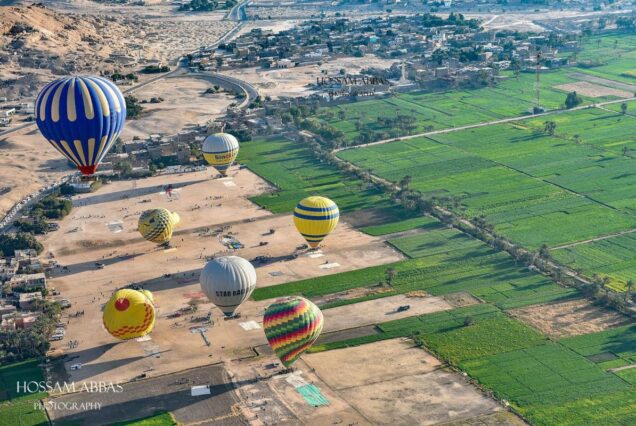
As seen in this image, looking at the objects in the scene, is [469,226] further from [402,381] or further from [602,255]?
[402,381]

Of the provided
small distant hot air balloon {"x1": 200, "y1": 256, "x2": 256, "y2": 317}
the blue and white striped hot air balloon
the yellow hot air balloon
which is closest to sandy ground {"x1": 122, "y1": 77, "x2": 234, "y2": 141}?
the blue and white striped hot air balloon

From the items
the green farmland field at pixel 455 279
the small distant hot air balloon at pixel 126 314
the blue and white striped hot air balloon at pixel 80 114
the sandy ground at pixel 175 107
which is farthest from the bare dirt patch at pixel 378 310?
the sandy ground at pixel 175 107

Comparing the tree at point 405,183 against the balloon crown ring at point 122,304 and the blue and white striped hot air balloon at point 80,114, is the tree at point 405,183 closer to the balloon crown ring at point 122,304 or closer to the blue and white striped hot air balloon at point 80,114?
the blue and white striped hot air balloon at point 80,114

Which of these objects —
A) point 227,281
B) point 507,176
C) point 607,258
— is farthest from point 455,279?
point 507,176

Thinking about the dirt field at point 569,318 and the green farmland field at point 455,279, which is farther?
the green farmland field at point 455,279

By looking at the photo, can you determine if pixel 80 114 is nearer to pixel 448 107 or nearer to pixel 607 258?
pixel 607 258
